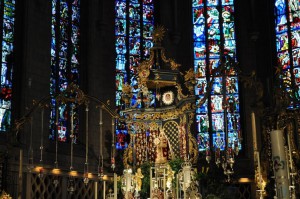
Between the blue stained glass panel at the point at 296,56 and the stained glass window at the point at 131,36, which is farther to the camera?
the stained glass window at the point at 131,36

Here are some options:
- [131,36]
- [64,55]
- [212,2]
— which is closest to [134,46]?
[131,36]

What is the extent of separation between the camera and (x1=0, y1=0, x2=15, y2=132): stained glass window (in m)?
17.3

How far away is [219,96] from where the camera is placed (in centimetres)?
2183

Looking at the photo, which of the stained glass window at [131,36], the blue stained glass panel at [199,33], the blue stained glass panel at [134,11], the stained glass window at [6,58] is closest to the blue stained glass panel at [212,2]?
the blue stained glass panel at [199,33]

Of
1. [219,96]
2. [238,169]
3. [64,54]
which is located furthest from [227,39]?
[64,54]

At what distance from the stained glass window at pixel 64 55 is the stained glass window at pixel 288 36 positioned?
7.90 metres

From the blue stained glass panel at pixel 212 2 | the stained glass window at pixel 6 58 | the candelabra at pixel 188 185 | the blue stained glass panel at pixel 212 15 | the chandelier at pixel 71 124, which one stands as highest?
the blue stained glass panel at pixel 212 2

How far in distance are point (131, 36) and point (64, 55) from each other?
3300mm

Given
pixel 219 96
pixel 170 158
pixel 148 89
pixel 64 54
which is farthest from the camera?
pixel 219 96

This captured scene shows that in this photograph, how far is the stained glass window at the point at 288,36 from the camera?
21.1m

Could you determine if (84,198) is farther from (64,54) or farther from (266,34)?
(266,34)

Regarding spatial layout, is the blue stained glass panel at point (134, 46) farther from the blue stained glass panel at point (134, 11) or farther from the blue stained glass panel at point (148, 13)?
the blue stained glass panel at point (148, 13)

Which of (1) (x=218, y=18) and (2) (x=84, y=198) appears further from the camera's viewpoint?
(1) (x=218, y=18)

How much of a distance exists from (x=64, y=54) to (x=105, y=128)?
121 inches
